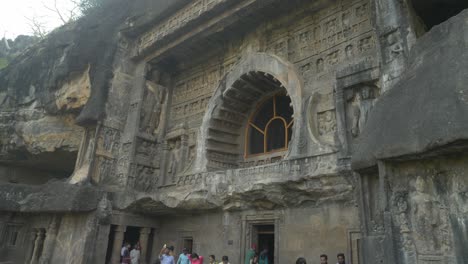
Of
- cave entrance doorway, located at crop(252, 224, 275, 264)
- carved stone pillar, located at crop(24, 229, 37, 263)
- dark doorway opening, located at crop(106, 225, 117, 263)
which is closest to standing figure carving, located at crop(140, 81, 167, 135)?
dark doorway opening, located at crop(106, 225, 117, 263)

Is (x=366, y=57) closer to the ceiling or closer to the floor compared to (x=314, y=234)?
closer to the ceiling

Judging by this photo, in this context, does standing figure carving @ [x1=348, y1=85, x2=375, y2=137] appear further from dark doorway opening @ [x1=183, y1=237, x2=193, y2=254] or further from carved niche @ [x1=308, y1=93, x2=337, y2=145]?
dark doorway opening @ [x1=183, y1=237, x2=193, y2=254]

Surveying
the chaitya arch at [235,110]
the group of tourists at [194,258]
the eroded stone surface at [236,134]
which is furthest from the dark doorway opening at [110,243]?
the chaitya arch at [235,110]

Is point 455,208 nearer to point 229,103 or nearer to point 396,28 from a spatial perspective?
point 396,28

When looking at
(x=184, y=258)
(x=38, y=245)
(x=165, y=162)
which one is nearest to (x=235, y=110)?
(x=165, y=162)

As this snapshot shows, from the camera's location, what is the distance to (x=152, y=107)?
38.2 ft

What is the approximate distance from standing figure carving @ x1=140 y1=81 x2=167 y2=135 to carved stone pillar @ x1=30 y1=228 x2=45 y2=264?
4337 mm

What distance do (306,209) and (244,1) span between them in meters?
5.50

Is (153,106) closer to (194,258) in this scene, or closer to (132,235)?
(132,235)

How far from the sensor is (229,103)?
10.0 meters

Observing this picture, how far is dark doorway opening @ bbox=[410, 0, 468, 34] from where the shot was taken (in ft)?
19.7

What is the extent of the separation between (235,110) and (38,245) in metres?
7.19

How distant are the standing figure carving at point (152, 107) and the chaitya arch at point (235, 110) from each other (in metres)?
2.39

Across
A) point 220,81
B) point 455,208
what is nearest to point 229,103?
point 220,81
